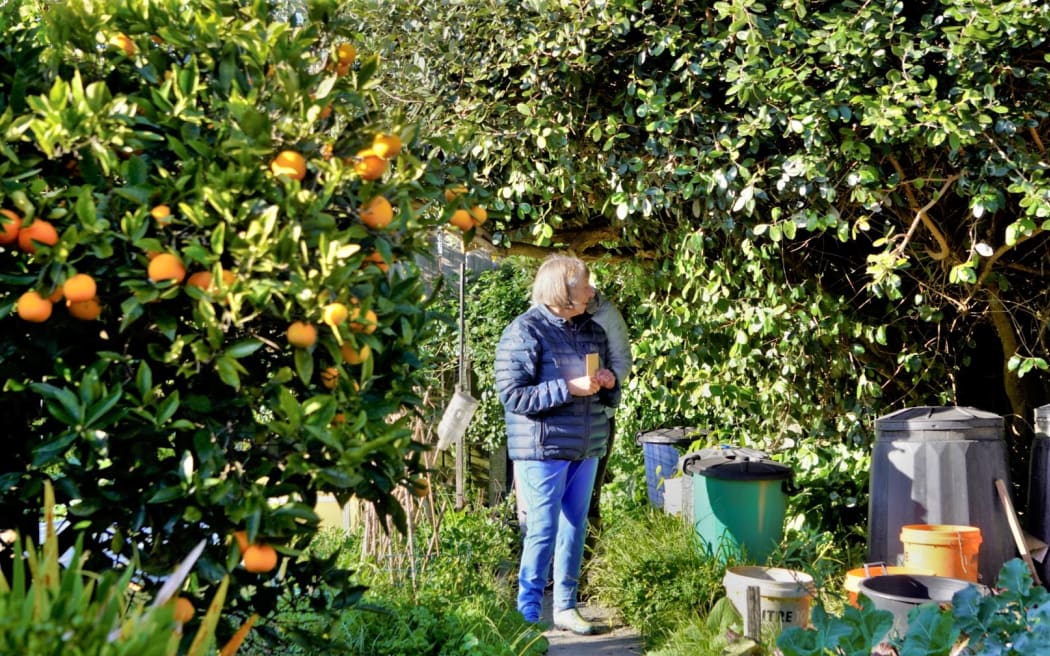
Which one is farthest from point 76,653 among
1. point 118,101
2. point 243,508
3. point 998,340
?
point 998,340

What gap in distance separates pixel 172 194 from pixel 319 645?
0.88 m

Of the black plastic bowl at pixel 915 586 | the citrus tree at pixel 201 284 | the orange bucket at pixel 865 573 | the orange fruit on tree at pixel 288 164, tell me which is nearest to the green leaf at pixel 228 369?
the citrus tree at pixel 201 284

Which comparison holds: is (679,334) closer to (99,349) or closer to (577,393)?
(577,393)

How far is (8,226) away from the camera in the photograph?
66.9 inches

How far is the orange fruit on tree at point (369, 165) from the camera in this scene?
1.85 meters

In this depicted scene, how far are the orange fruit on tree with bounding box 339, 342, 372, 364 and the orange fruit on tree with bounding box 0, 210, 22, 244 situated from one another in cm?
57

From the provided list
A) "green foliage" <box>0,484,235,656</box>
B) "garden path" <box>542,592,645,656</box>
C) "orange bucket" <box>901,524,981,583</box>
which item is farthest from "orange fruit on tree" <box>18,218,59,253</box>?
"orange bucket" <box>901,524,981,583</box>

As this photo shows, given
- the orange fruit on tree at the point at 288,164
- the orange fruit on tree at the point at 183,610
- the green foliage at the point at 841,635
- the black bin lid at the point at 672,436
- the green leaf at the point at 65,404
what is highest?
the orange fruit on tree at the point at 288,164

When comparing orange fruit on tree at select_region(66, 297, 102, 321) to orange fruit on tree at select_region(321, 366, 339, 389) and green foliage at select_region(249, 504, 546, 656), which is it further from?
green foliage at select_region(249, 504, 546, 656)

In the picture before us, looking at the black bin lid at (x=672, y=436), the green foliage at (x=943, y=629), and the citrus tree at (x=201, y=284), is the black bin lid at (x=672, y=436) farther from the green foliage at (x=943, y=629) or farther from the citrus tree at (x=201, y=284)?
the citrus tree at (x=201, y=284)

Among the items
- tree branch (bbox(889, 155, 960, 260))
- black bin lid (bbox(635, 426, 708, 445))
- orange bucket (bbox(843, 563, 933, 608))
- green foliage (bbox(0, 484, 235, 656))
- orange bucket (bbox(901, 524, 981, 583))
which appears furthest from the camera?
black bin lid (bbox(635, 426, 708, 445))

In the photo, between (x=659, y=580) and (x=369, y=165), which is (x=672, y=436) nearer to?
(x=659, y=580)

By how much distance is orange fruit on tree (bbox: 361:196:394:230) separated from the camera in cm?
186

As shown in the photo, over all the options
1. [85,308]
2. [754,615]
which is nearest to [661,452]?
[754,615]
